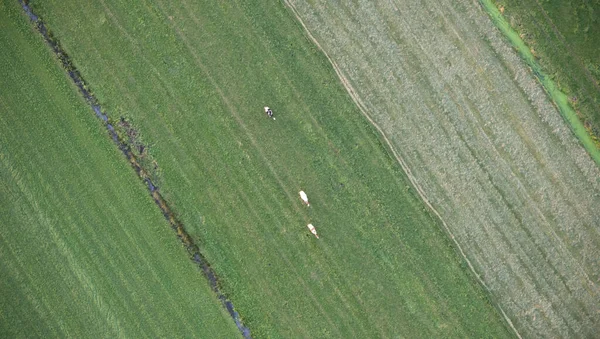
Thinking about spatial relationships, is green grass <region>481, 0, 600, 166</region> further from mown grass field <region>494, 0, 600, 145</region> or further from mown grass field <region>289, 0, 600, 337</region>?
mown grass field <region>289, 0, 600, 337</region>

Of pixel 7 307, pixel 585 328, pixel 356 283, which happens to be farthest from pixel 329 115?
pixel 7 307

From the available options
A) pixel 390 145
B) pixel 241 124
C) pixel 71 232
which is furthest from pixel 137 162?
pixel 390 145

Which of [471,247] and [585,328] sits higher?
[471,247]

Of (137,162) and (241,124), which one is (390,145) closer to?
(241,124)

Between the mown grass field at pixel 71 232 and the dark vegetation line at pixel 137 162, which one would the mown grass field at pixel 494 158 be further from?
the mown grass field at pixel 71 232

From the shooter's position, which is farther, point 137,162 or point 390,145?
point 137,162

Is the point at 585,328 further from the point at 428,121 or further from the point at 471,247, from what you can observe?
the point at 428,121

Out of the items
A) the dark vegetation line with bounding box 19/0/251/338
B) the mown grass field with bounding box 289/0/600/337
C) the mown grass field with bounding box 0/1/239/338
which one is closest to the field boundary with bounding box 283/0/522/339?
the mown grass field with bounding box 289/0/600/337
